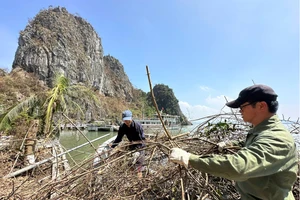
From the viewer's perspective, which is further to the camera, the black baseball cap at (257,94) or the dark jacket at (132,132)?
the dark jacket at (132,132)

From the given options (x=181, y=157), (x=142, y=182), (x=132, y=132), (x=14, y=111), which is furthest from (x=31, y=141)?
(x=181, y=157)

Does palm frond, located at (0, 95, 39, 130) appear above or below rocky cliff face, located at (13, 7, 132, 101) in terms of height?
below

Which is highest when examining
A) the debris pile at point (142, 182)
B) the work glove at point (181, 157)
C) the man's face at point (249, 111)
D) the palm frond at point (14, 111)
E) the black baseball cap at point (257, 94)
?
the palm frond at point (14, 111)

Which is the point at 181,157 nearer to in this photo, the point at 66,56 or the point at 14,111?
the point at 14,111

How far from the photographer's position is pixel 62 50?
5294cm

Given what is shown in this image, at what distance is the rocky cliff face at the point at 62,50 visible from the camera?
47.2 meters

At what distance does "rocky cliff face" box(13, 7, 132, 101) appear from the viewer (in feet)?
155

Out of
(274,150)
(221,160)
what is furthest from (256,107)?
(221,160)

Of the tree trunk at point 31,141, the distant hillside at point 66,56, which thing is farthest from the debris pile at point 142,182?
the distant hillside at point 66,56

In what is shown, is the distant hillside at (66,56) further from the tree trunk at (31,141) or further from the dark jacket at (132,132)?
the dark jacket at (132,132)

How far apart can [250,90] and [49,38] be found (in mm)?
59858

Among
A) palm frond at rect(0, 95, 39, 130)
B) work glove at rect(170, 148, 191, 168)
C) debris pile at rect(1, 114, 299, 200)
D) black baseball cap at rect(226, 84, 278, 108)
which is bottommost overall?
debris pile at rect(1, 114, 299, 200)

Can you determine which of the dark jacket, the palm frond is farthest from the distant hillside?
the dark jacket

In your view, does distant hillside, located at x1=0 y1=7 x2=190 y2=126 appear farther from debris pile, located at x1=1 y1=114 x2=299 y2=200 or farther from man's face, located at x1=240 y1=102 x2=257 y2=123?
man's face, located at x1=240 y1=102 x2=257 y2=123
